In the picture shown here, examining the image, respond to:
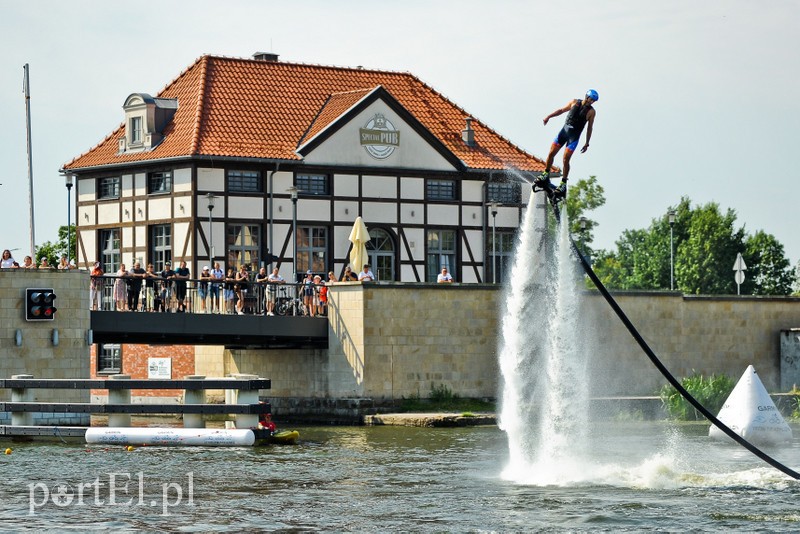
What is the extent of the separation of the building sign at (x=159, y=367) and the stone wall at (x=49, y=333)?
33.7 feet

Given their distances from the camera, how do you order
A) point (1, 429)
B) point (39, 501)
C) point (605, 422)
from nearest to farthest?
point (39, 501)
point (1, 429)
point (605, 422)

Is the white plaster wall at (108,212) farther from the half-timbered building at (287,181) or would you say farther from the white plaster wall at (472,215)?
the white plaster wall at (472,215)

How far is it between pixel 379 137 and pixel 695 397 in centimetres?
1549

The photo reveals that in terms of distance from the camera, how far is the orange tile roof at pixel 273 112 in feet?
173

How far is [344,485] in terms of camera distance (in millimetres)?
28219

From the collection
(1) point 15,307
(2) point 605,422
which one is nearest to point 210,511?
(1) point 15,307

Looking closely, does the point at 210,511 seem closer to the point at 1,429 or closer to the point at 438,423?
the point at 1,429

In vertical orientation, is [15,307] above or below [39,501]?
above

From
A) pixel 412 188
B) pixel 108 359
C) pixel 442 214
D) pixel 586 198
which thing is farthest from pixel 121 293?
pixel 586 198

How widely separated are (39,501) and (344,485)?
17.2ft

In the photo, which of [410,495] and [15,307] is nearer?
[410,495]

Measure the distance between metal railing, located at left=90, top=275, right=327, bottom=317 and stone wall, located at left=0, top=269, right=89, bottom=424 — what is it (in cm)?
119

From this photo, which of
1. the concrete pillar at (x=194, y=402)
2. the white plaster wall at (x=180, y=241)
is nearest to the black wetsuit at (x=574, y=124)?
the concrete pillar at (x=194, y=402)

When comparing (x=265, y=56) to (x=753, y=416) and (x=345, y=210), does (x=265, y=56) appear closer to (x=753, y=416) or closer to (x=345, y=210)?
(x=345, y=210)
